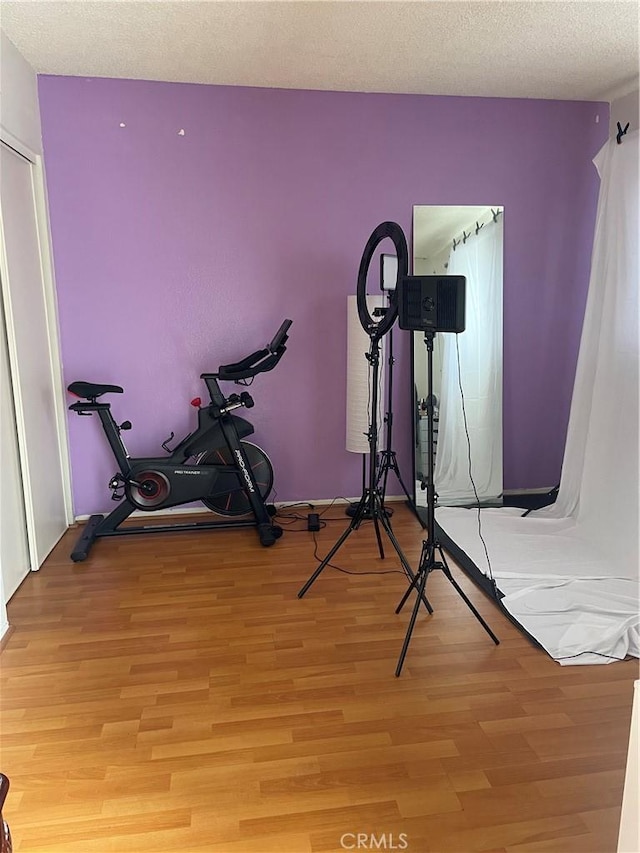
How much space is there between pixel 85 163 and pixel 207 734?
3028 mm

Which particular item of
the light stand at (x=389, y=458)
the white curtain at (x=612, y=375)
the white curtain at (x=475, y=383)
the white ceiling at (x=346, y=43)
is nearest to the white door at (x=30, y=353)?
the white ceiling at (x=346, y=43)

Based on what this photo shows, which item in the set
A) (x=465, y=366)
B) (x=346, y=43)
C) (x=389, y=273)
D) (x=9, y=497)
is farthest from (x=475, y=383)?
(x=9, y=497)

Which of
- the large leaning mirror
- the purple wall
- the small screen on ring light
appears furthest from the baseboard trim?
the small screen on ring light

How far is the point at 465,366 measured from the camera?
157 inches

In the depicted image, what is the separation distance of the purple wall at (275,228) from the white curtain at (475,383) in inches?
5.4

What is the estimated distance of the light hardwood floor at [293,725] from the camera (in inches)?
65.7

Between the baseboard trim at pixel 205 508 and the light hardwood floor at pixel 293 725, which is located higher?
the baseboard trim at pixel 205 508

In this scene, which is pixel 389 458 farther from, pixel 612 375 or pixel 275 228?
pixel 275 228

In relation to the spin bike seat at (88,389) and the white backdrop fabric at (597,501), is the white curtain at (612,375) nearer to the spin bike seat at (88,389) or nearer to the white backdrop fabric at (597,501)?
the white backdrop fabric at (597,501)

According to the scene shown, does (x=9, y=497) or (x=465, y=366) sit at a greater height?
(x=465, y=366)

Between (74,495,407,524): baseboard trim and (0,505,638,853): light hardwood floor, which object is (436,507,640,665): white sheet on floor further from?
(74,495,407,524): baseboard trim

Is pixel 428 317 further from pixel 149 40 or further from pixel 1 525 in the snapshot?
pixel 1 525

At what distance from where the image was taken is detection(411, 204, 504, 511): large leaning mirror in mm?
3889

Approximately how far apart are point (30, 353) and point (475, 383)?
262cm
